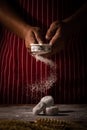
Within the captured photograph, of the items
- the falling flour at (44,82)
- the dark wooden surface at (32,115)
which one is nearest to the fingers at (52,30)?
the falling flour at (44,82)

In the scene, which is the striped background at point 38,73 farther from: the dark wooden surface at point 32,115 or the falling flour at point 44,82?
the dark wooden surface at point 32,115

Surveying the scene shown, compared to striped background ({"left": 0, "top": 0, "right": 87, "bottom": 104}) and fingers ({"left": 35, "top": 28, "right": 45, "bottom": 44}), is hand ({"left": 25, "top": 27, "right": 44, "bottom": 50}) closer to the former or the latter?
fingers ({"left": 35, "top": 28, "right": 45, "bottom": 44})

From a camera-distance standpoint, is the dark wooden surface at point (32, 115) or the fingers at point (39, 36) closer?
the dark wooden surface at point (32, 115)

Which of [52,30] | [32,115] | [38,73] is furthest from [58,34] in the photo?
[32,115]

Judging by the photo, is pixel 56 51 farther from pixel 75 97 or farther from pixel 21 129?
pixel 21 129

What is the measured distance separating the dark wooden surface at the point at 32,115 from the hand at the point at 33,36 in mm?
402

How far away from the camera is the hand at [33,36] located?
1.96 meters

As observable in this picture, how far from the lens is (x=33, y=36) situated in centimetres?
200

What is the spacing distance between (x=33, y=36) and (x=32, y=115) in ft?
2.13

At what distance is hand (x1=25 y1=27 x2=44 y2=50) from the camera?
6.42 feet

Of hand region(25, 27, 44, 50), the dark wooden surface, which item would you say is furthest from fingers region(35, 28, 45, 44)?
the dark wooden surface

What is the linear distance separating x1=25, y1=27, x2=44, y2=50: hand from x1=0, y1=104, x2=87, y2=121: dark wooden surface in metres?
0.40

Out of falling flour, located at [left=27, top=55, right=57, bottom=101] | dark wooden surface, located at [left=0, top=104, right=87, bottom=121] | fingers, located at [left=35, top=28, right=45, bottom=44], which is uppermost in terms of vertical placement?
fingers, located at [left=35, top=28, right=45, bottom=44]

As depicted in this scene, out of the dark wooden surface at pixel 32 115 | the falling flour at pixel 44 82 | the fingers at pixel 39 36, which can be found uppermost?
the fingers at pixel 39 36
